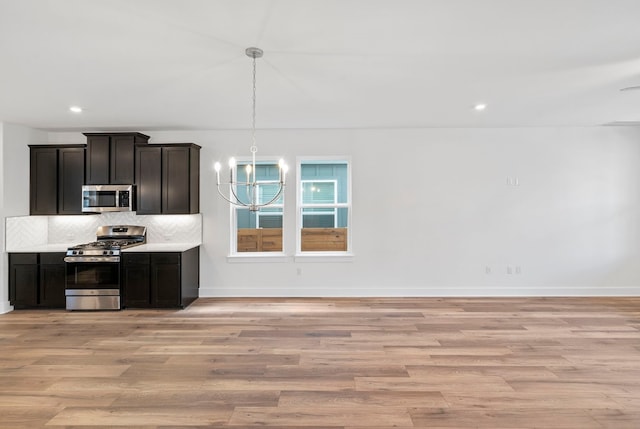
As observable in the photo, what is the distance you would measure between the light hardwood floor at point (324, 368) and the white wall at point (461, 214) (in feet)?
2.53

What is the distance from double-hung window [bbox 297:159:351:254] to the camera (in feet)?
19.4

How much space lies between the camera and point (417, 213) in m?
5.76

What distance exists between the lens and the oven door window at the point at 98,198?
5.33m

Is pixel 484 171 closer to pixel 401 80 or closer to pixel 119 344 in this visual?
pixel 401 80

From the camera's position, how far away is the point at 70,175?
5453mm

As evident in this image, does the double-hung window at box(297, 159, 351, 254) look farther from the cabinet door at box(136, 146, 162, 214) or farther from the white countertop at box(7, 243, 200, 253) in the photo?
the cabinet door at box(136, 146, 162, 214)

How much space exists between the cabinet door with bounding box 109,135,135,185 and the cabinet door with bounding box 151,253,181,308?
1.30 meters

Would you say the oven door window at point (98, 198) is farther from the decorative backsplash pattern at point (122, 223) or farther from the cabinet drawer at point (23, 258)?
the cabinet drawer at point (23, 258)

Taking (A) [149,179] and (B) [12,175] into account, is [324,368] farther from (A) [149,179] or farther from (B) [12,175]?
(B) [12,175]

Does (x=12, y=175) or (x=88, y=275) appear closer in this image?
(x=88, y=275)

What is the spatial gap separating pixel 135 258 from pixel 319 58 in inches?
148

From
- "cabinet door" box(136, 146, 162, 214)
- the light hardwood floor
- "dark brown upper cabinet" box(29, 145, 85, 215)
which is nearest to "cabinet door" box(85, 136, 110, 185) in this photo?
"dark brown upper cabinet" box(29, 145, 85, 215)

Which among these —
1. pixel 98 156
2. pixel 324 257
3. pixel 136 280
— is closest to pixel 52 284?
pixel 136 280

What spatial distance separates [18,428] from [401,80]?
404 cm
